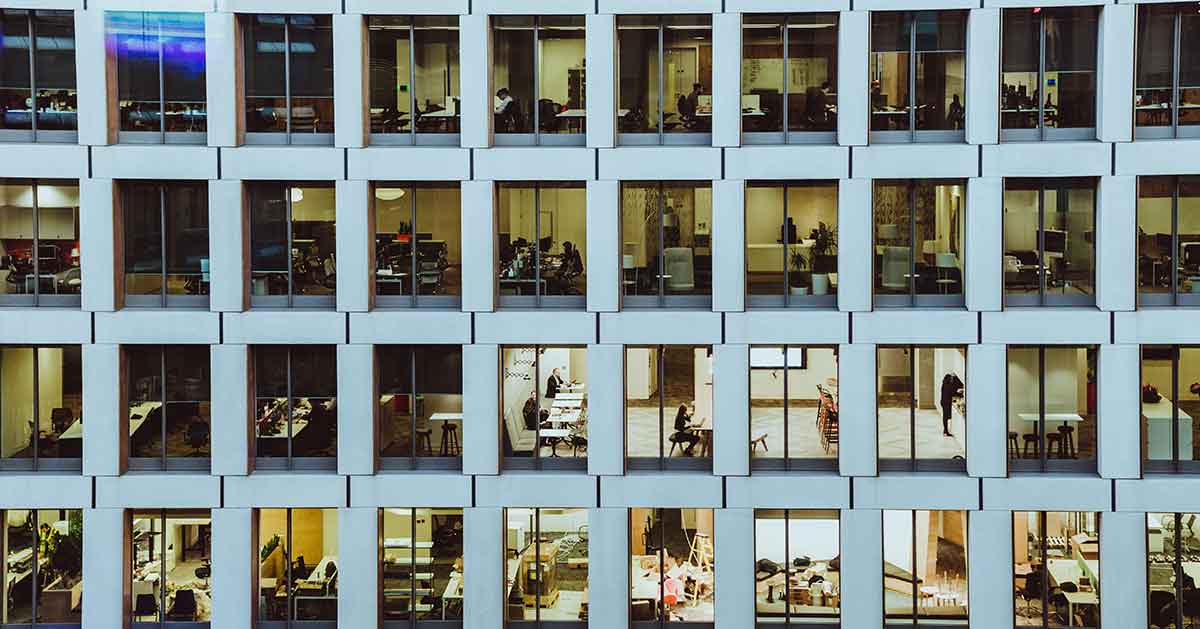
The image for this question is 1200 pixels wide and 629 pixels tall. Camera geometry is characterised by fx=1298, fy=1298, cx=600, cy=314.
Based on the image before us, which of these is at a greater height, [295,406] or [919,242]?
[919,242]

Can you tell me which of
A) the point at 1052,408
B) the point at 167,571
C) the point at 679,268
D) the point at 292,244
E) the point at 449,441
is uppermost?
the point at 292,244

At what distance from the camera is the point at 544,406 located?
30500mm

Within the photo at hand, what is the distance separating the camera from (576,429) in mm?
30578

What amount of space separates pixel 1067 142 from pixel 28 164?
77.8ft

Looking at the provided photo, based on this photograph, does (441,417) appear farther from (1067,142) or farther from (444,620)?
(1067,142)

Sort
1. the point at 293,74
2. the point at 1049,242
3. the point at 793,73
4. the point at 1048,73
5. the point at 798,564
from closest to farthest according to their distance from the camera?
the point at 1048,73 < the point at 1049,242 < the point at 793,73 < the point at 798,564 < the point at 293,74

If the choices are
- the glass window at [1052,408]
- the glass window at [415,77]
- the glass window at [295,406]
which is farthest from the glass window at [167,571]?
the glass window at [1052,408]

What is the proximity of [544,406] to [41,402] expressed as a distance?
11749 mm

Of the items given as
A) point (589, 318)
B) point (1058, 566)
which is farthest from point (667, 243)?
point (1058, 566)

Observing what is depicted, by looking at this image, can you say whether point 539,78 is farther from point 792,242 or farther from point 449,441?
point 449,441

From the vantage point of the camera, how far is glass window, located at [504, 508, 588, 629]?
30422mm

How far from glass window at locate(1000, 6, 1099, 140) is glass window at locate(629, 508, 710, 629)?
1158 cm

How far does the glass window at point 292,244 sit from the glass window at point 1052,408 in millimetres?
15991

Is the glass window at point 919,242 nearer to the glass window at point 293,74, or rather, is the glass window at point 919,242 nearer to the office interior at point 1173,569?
the office interior at point 1173,569
